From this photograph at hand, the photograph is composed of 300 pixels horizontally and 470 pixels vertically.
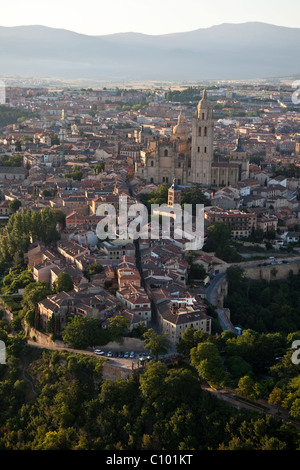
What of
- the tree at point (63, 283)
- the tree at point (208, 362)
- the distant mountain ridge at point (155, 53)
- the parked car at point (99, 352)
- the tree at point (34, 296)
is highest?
the distant mountain ridge at point (155, 53)

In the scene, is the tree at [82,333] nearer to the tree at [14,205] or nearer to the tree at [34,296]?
the tree at [34,296]

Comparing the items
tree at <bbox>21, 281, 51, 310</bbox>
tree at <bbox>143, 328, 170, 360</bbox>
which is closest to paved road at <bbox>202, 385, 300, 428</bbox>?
tree at <bbox>143, 328, 170, 360</bbox>

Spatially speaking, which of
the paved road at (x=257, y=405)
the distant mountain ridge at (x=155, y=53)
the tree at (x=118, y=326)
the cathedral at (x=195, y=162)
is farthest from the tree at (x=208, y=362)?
the distant mountain ridge at (x=155, y=53)

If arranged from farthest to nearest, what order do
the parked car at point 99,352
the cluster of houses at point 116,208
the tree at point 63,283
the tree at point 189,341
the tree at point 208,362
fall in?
the tree at point 63,283, the cluster of houses at point 116,208, the parked car at point 99,352, the tree at point 189,341, the tree at point 208,362

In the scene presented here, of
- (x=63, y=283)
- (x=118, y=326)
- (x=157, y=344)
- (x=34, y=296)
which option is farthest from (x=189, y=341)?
(x=34, y=296)

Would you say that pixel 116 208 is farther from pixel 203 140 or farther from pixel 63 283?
pixel 63 283

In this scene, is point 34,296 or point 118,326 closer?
point 118,326

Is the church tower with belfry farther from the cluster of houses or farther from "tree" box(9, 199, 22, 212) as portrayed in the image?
"tree" box(9, 199, 22, 212)

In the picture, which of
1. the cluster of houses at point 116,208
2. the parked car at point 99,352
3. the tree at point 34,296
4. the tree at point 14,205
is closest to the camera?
the parked car at point 99,352
